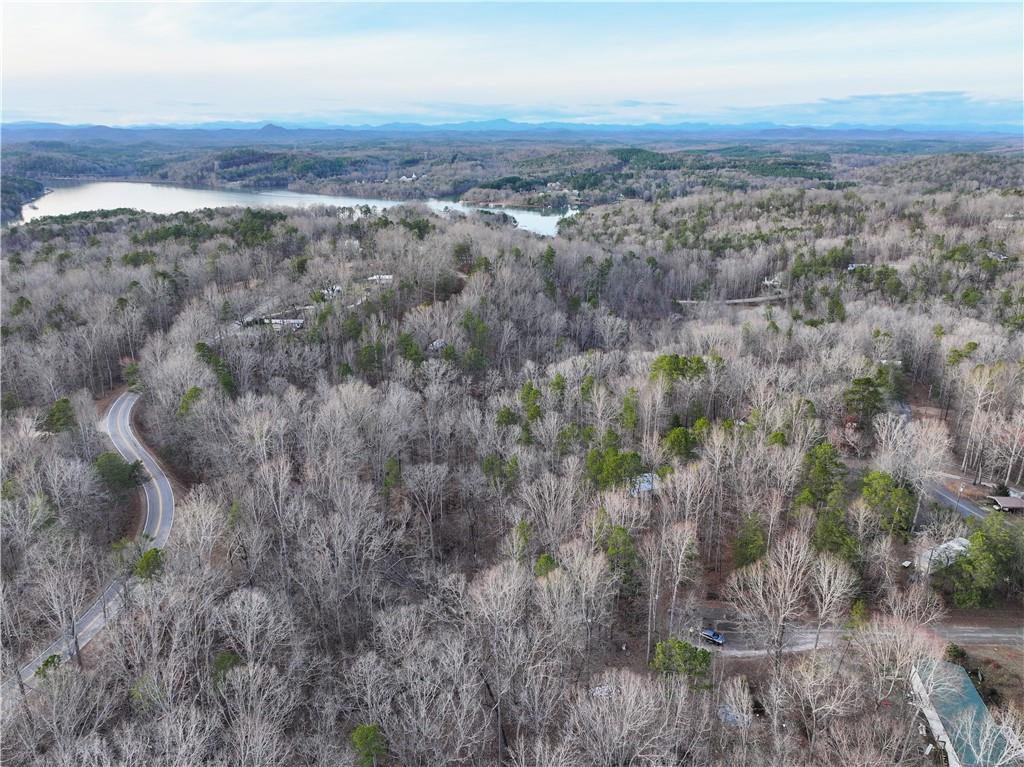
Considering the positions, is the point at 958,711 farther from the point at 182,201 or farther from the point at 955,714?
the point at 182,201

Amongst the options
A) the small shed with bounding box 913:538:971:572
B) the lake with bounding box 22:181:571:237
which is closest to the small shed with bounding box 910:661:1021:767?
the small shed with bounding box 913:538:971:572

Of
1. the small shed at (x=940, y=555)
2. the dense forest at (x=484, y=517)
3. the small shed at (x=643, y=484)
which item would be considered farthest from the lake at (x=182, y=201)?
the small shed at (x=940, y=555)

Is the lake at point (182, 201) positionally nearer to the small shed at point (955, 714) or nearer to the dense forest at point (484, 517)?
the dense forest at point (484, 517)

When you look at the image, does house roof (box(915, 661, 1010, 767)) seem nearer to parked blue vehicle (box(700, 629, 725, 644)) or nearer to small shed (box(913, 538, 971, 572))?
small shed (box(913, 538, 971, 572))

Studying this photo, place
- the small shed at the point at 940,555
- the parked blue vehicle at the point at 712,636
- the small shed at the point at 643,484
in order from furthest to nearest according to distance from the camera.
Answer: the small shed at the point at 643,484 < the small shed at the point at 940,555 < the parked blue vehicle at the point at 712,636

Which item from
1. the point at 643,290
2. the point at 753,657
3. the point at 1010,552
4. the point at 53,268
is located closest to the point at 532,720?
the point at 753,657

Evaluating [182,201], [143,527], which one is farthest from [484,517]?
[182,201]
